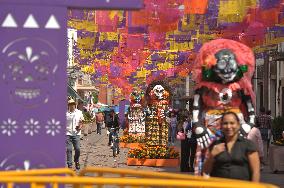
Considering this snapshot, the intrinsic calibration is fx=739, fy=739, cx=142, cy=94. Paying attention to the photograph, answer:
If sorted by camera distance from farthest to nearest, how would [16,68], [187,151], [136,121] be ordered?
[136,121]
[187,151]
[16,68]

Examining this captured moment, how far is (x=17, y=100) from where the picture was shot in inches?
269

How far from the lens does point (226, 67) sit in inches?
378

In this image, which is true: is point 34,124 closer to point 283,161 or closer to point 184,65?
point 283,161

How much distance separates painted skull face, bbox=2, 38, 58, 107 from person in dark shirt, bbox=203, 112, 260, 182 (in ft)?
5.68

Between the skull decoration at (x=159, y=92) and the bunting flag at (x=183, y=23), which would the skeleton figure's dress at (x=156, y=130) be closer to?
the bunting flag at (x=183, y=23)

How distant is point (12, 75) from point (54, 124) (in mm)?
596

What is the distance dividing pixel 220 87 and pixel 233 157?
8.62 feet

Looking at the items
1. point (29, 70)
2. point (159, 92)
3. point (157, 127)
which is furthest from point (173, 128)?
point (29, 70)

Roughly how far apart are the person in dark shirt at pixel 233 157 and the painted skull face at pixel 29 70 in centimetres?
173

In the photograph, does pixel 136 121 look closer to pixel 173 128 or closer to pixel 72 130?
pixel 173 128

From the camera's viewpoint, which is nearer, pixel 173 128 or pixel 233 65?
pixel 233 65


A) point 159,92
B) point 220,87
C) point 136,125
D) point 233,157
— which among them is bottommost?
point 136,125

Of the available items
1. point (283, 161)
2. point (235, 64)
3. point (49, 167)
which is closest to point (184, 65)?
point (283, 161)

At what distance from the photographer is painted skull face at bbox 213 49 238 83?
378 inches
